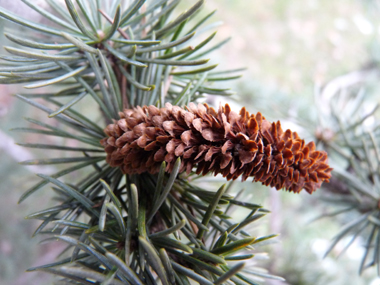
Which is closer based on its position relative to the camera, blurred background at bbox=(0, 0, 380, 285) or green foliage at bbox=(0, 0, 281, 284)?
green foliage at bbox=(0, 0, 281, 284)

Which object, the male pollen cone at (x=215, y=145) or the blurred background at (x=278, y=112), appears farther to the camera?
the blurred background at (x=278, y=112)

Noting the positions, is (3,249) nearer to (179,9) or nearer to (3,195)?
(3,195)

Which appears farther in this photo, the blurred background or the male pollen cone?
the blurred background

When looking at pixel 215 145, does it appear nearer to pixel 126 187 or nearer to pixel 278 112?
pixel 126 187

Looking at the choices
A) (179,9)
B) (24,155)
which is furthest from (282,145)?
(179,9)
